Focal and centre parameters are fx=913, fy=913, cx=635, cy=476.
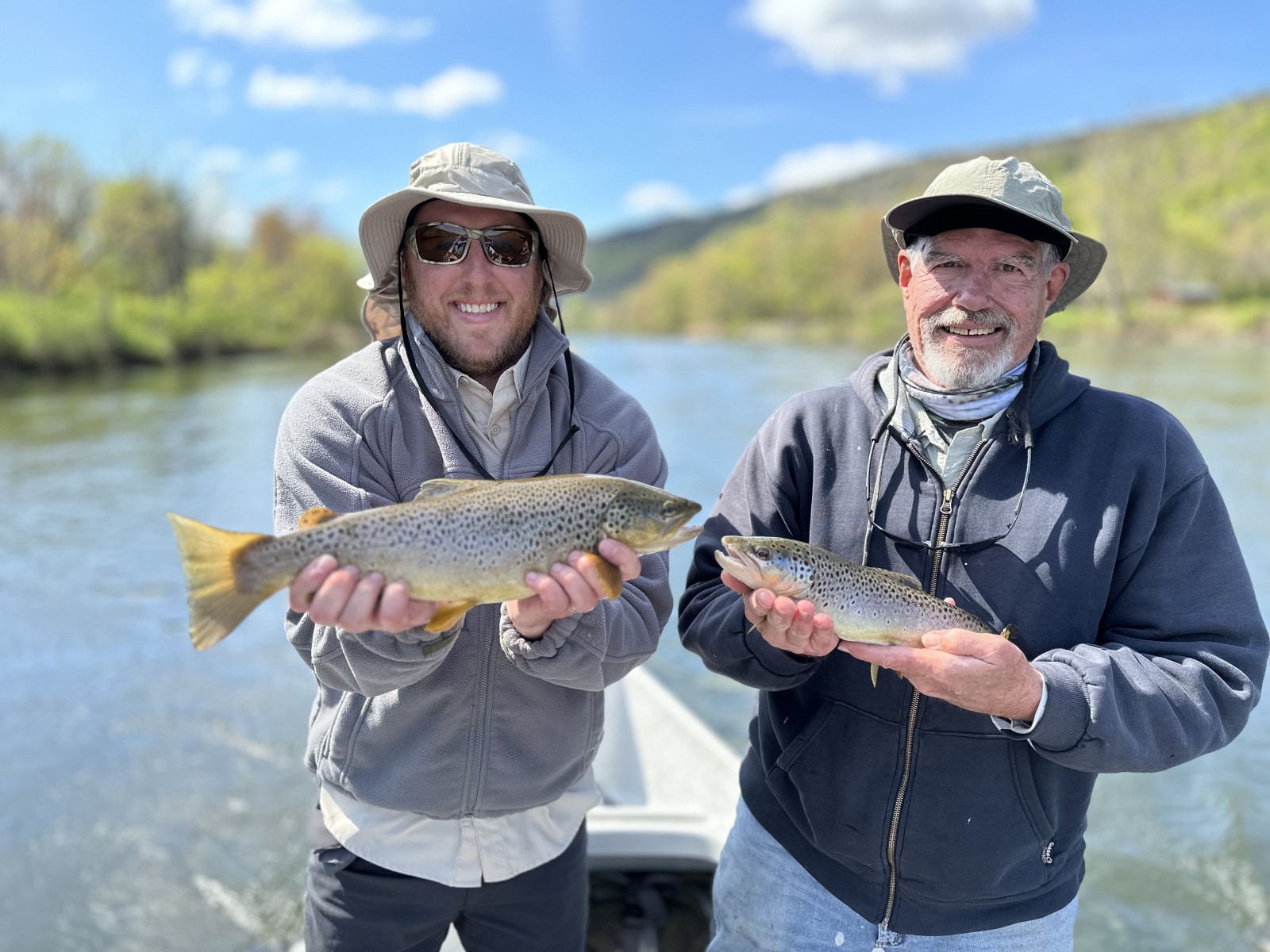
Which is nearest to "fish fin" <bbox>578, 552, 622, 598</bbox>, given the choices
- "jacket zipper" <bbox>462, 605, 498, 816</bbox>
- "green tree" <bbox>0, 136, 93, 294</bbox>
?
"jacket zipper" <bbox>462, 605, 498, 816</bbox>

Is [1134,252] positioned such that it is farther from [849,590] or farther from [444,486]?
[444,486]

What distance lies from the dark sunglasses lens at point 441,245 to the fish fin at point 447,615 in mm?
1042

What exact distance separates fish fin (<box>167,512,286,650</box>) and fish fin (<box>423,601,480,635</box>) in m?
0.40

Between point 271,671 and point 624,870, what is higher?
point 624,870

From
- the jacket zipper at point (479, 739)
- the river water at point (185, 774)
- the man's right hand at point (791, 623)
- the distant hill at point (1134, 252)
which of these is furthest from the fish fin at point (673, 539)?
the distant hill at point (1134, 252)

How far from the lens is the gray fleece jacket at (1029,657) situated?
2.39 metres

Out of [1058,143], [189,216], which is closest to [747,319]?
[189,216]

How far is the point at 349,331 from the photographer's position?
246 feet

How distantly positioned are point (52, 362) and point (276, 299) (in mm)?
34608

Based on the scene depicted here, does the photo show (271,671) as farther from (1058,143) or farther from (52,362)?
(1058,143)

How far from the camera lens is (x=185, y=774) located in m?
8.51

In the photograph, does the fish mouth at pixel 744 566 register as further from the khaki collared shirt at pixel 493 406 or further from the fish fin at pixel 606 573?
the khaki collared shirt at pixel 493 406

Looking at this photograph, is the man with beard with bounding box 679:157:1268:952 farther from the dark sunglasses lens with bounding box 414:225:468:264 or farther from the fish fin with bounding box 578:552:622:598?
the dark sunglasses lens with bounding box 414:225:468:264

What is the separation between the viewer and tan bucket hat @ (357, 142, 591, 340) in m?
2.71
